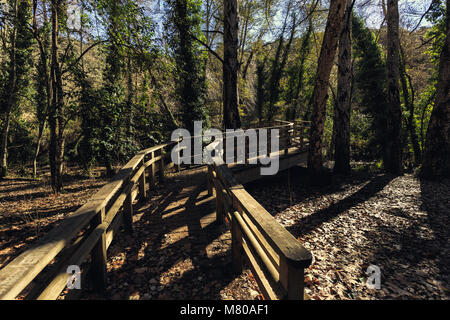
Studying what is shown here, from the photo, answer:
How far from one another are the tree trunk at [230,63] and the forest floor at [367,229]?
9.36ft

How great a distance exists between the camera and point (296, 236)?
4.96 m

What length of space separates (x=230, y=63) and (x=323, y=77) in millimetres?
3431

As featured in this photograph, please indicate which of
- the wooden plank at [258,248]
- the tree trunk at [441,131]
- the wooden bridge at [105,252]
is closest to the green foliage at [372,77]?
the tree trunk at [441,131]

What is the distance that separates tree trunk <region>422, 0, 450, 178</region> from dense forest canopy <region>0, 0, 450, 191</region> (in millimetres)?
38

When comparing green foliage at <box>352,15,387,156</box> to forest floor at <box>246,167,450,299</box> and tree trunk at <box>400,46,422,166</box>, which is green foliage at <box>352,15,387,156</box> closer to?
tree trunk at <box>400,46,422,166</box>

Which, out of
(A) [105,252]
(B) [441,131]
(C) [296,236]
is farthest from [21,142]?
(B) [441,131]

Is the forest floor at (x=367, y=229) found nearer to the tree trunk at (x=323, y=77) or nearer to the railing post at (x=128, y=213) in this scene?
the tree trunk at (x=323, y=77)

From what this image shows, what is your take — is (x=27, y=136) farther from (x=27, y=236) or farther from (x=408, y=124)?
(x=408, y=124)

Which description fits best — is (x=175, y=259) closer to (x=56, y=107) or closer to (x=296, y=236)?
(x=296, y=236)

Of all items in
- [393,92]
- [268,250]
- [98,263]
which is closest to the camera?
[268,250]

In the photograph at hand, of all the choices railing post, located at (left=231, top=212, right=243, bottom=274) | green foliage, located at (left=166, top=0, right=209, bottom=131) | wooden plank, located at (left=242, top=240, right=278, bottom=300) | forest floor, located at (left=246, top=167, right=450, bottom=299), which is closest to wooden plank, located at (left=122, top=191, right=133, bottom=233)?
railing post, located at (left=231, top=212, right=243, bottom=274)

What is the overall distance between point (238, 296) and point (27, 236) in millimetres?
4530

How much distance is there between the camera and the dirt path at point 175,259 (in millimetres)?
3129
